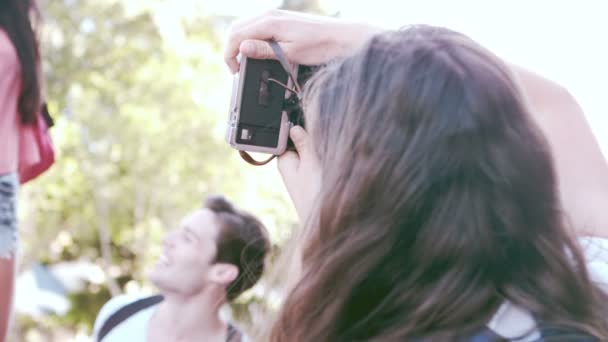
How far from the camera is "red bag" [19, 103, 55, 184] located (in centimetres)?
224

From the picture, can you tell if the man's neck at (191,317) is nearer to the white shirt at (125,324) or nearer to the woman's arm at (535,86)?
the white shirt at (125,324)

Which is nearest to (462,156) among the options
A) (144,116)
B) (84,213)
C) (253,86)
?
(253,86)

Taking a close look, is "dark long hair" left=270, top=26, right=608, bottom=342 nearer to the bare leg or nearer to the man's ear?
the bare leg

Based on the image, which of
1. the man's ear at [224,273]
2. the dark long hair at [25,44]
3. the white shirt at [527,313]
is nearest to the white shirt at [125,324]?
the man's ear at [224,273]

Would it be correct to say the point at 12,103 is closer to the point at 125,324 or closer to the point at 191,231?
the point at 125,324

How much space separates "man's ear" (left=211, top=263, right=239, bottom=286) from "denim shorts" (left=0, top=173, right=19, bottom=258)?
41.1 inches

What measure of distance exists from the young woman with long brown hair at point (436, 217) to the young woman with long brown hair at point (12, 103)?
1.26m

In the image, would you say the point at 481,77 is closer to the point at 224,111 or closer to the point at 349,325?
the point at 349,325

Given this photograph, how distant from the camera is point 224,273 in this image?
10.1 ft

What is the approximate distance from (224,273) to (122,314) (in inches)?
19.7

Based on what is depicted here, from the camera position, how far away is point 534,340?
0.92m

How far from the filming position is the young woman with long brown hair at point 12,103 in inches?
82.6

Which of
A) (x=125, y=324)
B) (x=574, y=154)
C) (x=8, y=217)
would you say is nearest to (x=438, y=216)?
(x=574, y=154)

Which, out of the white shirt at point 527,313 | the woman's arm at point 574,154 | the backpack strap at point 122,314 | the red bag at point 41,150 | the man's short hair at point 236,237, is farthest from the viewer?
the man's short hair at point 236,237
